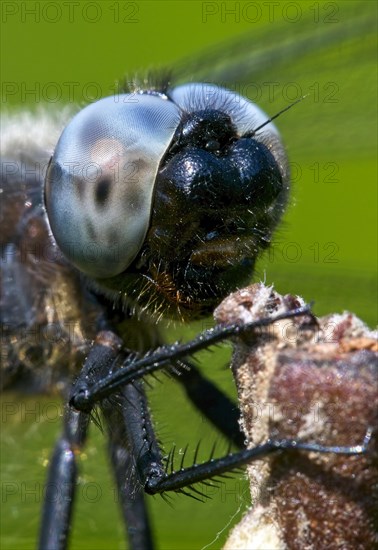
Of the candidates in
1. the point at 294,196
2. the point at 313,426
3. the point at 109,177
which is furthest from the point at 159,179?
the point at 313,426

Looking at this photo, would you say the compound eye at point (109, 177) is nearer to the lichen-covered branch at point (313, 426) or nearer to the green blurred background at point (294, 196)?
the green blurred background at point (294, 196)

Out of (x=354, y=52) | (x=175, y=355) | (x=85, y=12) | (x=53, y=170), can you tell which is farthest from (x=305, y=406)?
(x=85, y=12)

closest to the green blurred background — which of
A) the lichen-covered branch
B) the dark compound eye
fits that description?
the dark compound eye

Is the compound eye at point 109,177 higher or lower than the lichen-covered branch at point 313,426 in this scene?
higher

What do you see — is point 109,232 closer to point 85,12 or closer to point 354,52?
point 354,52

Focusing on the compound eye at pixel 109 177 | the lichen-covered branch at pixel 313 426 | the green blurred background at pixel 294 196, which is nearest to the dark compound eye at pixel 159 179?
the compound eye at pixel 109 177

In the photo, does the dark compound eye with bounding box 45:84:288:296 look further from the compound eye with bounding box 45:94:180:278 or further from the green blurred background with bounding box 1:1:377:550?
the green blurred background with bounding box 1:1:377:550

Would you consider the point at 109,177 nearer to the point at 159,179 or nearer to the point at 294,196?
the point at 159,179
